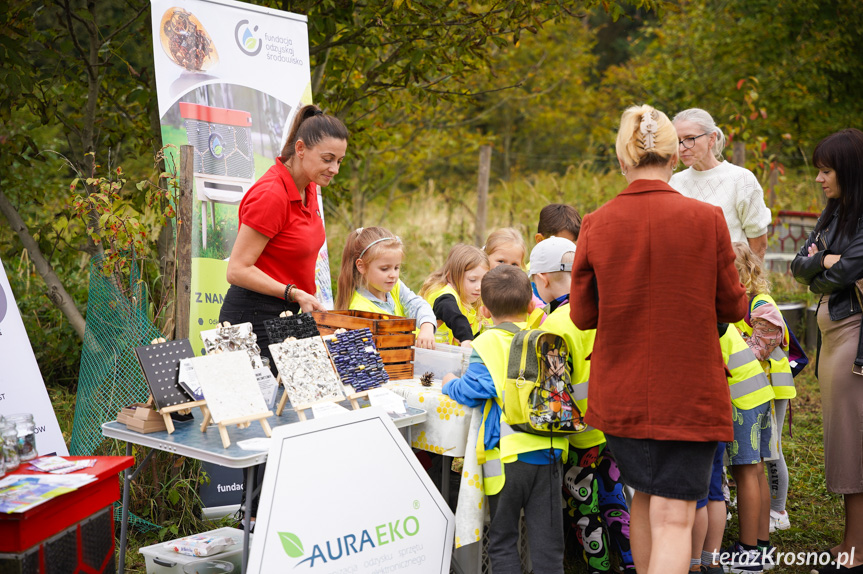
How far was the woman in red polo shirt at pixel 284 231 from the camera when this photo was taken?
290cm

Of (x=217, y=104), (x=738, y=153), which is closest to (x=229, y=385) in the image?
(x=217, y=104)

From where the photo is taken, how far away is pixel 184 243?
344 cm

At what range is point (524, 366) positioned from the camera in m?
2.64

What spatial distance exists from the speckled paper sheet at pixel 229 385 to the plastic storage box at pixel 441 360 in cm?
88

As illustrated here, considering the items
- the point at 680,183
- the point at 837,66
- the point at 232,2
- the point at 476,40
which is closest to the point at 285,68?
the point at 232,2

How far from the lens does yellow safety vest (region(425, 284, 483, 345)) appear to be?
12.5ft

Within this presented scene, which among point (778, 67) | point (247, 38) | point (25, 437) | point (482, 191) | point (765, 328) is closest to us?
point (25, 437)

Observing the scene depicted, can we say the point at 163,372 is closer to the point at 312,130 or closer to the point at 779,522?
the point at 312,130

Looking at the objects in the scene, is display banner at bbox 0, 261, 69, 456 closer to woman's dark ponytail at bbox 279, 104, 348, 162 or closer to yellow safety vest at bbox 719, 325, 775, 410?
woman's dark ponytail at bbox 279, 104, 348, 162

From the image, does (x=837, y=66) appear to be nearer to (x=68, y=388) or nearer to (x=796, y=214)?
(x=796, y=214)

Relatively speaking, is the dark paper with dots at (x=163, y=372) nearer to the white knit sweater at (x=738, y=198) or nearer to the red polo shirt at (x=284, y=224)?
the red polo shirt at (x=284, y=224)

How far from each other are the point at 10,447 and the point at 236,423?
2.25 feet

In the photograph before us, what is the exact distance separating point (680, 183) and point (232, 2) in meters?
2.57

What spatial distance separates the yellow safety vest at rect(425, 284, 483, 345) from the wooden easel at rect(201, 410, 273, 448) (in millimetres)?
1332
